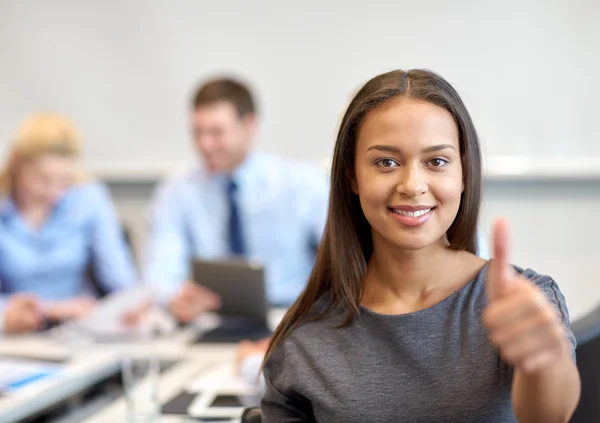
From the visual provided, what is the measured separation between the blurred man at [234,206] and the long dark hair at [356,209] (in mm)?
1371

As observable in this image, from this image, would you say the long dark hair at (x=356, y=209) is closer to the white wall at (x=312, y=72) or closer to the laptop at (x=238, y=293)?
the laptop at (x=238, y=293)

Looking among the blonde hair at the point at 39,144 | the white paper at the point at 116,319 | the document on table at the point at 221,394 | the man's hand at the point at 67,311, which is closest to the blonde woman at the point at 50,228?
the blonde hair at the point at 39,144

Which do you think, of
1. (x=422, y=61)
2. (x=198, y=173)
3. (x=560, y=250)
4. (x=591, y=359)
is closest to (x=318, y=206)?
(x=198, y=173)

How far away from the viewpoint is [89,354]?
1.79 meters

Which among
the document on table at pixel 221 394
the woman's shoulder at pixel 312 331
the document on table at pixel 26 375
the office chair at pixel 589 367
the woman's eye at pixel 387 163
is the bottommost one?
the document on table at pixel 221 394

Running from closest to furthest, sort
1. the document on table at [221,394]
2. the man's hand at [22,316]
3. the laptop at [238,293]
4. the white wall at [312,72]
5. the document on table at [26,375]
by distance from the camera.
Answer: the document on table at [221,394] < the document on table at [26,375] < the laptop at [238,293] < the man's hand at [22,316] < the white wall at [312,72]

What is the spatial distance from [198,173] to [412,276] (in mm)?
1770

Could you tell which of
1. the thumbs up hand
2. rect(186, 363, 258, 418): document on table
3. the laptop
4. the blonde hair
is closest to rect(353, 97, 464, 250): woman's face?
the thumbs up hand

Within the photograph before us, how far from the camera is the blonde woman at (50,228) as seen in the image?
237 cm

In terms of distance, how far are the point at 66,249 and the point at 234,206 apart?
25.6 inches

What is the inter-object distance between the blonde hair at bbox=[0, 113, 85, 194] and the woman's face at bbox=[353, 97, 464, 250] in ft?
5.86

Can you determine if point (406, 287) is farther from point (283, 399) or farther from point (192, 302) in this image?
point (192, 302)

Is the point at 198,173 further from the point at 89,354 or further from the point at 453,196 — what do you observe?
the point at 453,196

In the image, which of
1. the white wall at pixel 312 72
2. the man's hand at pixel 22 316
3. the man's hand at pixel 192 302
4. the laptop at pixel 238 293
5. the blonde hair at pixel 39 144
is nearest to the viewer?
the laptop at pixel 238 293
